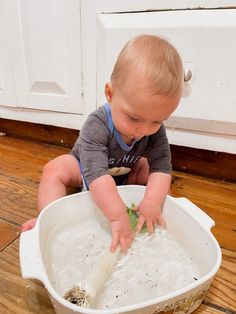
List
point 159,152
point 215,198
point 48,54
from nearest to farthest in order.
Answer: point 159,152 < point 215,198 < point 48,54

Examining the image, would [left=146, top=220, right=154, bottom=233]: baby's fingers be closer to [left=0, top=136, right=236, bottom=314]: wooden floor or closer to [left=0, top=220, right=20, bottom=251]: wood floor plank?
[left=0, top=136, right=236, bottom=314]: wooden floor

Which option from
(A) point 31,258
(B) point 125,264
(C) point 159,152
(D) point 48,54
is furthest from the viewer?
(D) point 48,54

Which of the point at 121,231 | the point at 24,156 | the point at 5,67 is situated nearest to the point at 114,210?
the point at 121,231

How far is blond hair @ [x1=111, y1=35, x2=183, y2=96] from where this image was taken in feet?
1.36

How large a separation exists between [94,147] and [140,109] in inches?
4.9

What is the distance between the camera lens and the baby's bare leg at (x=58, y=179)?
0.56m

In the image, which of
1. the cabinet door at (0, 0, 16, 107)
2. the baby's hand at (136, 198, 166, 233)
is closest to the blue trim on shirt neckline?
the baby's hand at (136, 198, 166, 233)

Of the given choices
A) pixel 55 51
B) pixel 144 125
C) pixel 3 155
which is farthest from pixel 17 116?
pixel 144 125

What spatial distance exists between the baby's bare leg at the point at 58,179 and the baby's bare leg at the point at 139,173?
0.39 feet

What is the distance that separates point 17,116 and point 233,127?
664 millimetres

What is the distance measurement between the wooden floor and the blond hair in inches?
11.6

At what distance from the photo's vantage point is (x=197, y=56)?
2.15 feet

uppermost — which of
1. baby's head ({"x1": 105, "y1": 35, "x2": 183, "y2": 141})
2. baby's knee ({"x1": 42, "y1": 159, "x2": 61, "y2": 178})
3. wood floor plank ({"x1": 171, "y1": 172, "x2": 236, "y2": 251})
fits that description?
baby's head ({"x1": 105, "y1": 35, "x2": 183, "y2": 141})

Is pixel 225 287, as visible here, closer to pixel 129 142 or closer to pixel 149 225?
pixel 149 225
